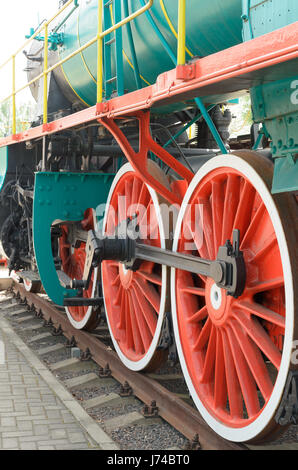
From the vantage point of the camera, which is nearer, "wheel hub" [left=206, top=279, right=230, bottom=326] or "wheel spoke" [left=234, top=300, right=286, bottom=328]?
"wheel spoke" [left=234, top=300, right=286, bottom=328]

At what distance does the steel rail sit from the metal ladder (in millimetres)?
1965

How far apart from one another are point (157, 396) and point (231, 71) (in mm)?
Answer: 2143

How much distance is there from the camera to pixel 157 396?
11.7ft

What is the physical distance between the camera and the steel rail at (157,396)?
2945mm

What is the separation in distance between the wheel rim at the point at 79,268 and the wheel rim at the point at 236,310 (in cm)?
184

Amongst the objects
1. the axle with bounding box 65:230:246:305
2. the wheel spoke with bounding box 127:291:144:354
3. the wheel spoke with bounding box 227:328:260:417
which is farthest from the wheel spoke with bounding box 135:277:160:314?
the wheel spoke with bounding box 227:328:260:417

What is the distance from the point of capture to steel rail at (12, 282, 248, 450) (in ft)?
9.66

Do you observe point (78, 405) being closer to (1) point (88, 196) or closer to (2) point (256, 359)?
(2) point (256, 359)

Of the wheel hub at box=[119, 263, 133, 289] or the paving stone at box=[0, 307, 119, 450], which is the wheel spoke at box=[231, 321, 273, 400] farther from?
the wheel hub at box=[119, 263, 133, 289]

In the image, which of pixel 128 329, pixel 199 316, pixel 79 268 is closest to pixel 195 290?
pixel 199 316

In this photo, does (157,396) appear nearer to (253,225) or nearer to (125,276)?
(125,276)

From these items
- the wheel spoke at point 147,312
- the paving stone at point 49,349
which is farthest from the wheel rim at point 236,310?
the paving stone at point 49,349

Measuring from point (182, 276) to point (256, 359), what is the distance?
2.78ft

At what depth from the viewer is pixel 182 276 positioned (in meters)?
3.44
